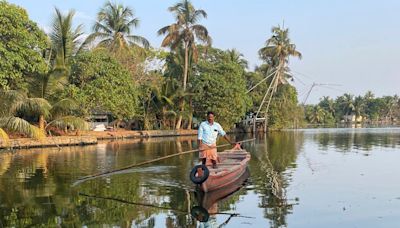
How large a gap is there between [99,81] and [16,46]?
8.77 meters

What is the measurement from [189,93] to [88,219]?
108 feet

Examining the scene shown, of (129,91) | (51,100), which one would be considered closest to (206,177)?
(51,100)

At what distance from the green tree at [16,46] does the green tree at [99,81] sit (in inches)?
228

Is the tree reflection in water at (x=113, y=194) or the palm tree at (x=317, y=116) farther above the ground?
the palm tree at (x=317, y=116)

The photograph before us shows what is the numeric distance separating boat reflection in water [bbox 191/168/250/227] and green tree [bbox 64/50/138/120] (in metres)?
20.0

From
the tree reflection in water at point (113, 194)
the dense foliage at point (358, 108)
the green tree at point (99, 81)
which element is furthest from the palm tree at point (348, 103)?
the tree reflection in water at point (113, 194)

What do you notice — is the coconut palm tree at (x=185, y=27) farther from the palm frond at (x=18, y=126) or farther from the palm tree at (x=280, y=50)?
the palm frond at (x=18, y=126)

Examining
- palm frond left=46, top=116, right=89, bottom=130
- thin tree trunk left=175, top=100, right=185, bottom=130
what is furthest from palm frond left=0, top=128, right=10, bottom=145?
thin tree trunk left=175, top=100, right=185, bottom=130

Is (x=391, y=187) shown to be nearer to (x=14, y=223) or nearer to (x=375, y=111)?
(x=14, y=223)

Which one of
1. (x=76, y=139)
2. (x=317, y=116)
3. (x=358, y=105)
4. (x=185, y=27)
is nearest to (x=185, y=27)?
(x=185, y=27)

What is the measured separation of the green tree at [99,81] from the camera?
30.5m

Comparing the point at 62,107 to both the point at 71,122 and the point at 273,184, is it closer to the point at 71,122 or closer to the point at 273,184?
the point at 71,122

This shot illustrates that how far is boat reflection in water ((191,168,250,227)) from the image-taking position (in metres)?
8.09

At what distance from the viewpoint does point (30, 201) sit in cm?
963
